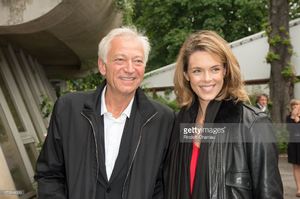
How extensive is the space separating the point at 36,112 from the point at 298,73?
926cm

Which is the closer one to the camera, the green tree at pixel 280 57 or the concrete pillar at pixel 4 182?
the concrete pillar at pixel 4 182

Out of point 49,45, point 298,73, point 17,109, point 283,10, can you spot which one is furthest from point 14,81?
point 298,73

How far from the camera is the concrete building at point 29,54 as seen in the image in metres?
5.27

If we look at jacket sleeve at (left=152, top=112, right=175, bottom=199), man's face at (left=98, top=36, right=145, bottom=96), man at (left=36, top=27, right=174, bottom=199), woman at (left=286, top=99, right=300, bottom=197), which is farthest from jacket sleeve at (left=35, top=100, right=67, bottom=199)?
woman at (left=286, top=99, right=300, bottom=197)

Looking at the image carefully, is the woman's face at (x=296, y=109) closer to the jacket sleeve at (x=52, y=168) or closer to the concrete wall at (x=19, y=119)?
the concrete wall at (x=19, y=119)

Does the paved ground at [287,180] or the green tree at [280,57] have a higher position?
the green tree at [280,57]

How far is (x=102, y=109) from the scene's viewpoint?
276 centimetres

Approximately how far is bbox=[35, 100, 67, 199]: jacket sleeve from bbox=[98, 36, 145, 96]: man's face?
1.42 feet

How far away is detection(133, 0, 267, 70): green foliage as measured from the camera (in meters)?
24.5

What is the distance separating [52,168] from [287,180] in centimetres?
740

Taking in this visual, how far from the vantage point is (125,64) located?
2.74 meters

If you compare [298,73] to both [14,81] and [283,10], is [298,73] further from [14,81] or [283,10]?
[14,81]

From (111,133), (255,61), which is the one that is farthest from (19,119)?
(255,61)

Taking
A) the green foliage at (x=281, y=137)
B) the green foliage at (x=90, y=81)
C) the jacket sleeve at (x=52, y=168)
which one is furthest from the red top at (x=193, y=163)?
the green foliage at (x=90, y=81)
